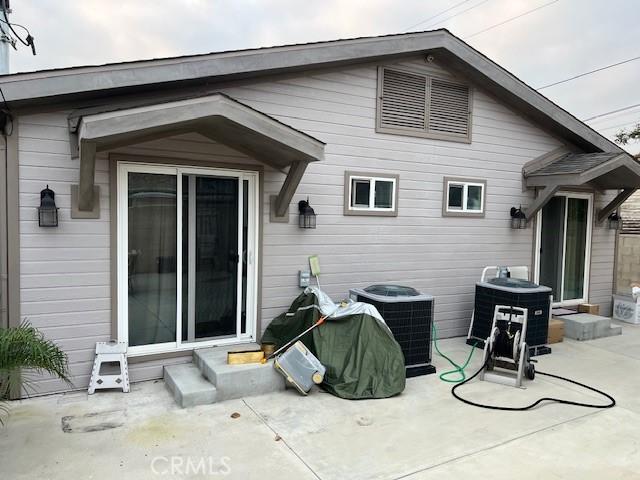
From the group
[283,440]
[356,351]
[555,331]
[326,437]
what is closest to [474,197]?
[555,331]

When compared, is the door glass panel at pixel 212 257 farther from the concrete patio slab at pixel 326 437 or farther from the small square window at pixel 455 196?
the small square window at pixel 455 196

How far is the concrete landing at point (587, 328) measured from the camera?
6.24 meters

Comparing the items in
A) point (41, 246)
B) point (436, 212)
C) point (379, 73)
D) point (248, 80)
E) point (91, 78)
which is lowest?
point (41, 246)

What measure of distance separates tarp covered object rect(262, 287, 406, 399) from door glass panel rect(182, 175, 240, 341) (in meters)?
0.92

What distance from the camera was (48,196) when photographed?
12.6ft

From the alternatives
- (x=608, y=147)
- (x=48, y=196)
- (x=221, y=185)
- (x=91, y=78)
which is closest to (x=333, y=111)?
(x=221, y=185)

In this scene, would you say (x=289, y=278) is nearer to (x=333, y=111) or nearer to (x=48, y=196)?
(x=333, y=111)

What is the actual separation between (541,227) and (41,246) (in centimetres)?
651

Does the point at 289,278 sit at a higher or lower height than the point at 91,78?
lower

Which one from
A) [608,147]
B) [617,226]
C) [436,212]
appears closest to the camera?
[436,212]

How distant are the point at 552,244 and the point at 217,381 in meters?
5.68

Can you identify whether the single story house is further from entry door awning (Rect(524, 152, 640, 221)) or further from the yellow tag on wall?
the yellow tag on wall

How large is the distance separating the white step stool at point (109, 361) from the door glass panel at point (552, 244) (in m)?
5.98

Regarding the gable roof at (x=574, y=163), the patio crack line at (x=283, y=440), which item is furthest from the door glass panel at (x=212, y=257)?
the gable roof at (x=574, y=163)
